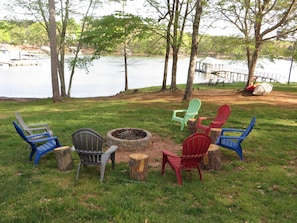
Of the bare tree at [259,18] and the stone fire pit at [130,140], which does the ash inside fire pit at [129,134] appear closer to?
the stone fire pit at [130,140]

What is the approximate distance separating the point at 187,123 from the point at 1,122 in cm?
560

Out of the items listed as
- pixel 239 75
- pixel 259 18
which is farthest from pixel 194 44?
pixel 239 75

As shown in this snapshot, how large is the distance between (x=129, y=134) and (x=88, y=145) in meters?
2.02

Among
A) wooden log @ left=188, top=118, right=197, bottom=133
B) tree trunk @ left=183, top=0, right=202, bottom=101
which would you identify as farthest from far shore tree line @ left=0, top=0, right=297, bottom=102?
wooden log @ left=188, top=118, right=197, bottom=133

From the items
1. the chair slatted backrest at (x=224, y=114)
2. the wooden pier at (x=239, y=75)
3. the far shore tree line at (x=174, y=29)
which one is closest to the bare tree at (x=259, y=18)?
the far shore tree line at (x=174, y=29)

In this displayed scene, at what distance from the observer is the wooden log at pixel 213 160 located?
4.29m

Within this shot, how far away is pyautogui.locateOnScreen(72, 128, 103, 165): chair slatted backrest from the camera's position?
3.82 metres

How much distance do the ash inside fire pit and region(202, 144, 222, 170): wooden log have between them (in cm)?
176

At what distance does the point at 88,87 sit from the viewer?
26.0 meters

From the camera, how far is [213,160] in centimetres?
434

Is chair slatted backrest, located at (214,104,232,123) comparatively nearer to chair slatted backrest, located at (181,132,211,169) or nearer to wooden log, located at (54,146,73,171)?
chair slatted backrest, located at (181,132,211,169)

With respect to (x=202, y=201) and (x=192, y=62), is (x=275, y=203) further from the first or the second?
(x=192, y=62)

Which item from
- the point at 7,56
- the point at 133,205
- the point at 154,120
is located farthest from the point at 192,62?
the point at 7,56

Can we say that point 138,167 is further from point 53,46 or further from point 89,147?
point 53,46
